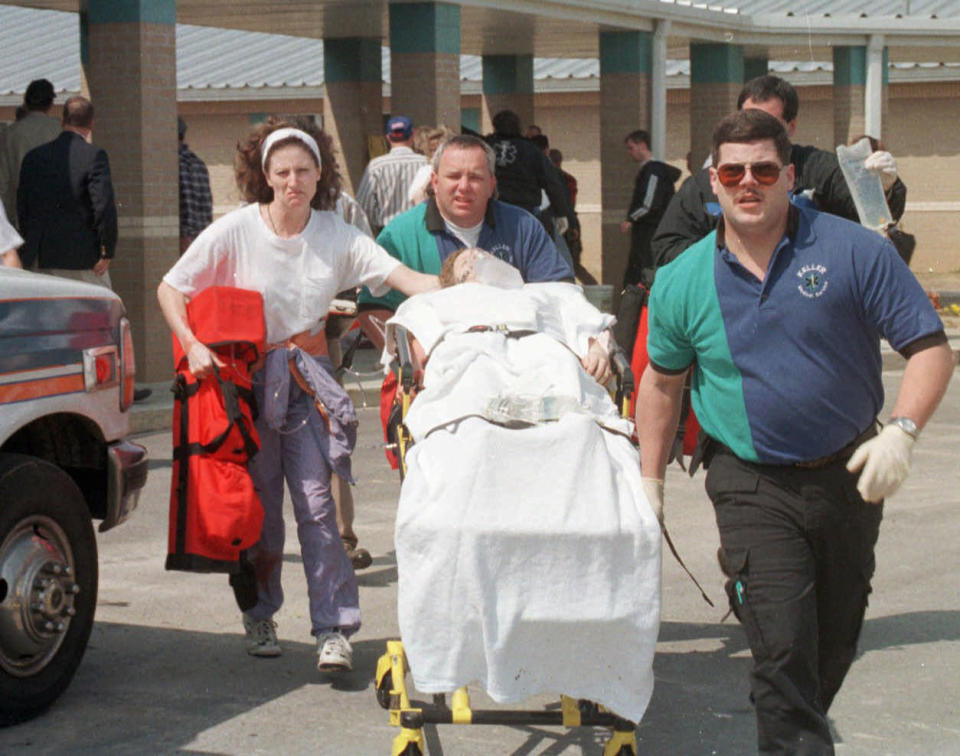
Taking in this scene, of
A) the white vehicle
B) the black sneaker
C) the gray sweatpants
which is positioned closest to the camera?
the white vehicle

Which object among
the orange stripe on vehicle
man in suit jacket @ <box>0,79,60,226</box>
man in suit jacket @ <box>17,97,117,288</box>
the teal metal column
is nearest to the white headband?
the orange stripe on vehicle

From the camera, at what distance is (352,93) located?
73.9 feet

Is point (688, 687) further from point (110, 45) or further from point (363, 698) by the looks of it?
point (110, 45)

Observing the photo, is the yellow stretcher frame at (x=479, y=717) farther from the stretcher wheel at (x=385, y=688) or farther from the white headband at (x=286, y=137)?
the white headband at (x=286, y=137)

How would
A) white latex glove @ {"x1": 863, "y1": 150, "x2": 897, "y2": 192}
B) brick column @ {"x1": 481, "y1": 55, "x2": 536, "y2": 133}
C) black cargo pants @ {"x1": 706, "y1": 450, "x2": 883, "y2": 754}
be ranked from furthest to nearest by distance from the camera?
brick column @ {"x1": 481, "y1": 55, "x2": 536, "y2": 133}, white latex glove @ {"x1": 863, "y1": 150, "x2": 897, "y2": 192}, black cargo pants @ {"x1": 706, "y1": 450, "x2": 883, "y2": 754}

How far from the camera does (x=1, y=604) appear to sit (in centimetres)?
598

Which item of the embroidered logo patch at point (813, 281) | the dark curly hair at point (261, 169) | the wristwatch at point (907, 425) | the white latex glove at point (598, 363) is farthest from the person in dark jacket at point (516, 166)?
the wristwatch at point (907, 425)

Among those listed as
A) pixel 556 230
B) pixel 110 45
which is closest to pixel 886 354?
pixel 556 230

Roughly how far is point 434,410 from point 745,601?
48.5 inches

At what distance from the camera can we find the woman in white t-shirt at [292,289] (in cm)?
676

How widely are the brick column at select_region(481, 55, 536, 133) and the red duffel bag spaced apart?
19.2 metres

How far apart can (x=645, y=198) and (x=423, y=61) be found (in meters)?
2.71

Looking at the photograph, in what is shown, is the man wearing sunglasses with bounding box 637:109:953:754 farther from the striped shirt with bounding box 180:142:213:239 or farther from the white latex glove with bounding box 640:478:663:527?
the striped shirt with bounding box 180:142:213:239

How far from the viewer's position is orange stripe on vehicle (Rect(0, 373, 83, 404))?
5.88 m
